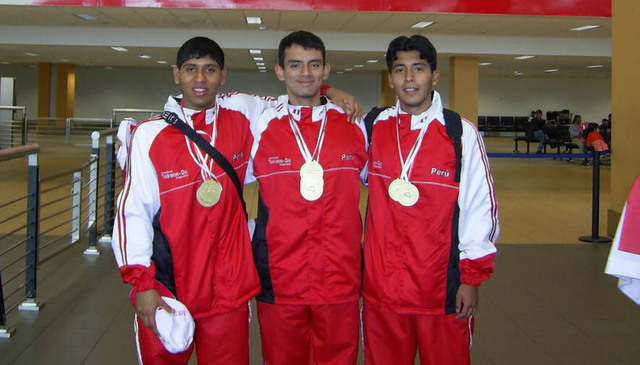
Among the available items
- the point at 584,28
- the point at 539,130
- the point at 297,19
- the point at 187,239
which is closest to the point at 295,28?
the point at 297,19

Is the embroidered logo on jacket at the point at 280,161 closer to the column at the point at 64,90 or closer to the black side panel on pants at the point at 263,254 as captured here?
the black side panel on pants at the point at 263,254

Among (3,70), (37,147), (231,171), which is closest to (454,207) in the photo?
(231,171)

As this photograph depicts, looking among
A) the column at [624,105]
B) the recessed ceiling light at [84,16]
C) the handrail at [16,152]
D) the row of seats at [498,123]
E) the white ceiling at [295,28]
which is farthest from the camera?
the row of seats at [498,123]

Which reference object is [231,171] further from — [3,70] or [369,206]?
[3,70]

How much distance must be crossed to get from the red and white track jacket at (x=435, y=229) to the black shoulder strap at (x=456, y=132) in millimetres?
23

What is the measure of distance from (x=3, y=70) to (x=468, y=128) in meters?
32.9

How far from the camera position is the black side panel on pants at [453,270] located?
90.2 inches

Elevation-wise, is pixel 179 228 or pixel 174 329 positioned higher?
pixel 179 228

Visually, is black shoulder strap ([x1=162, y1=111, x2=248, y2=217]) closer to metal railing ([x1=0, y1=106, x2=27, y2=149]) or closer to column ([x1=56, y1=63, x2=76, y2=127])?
metal railing ([x1=0, y1=106, x2=27, y2=149])

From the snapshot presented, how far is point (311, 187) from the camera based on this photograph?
228 cm

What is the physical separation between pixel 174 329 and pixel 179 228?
349mm

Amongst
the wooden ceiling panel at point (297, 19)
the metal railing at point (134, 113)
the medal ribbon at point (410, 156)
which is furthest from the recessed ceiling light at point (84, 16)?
the medal ribbon at point (410, 156)

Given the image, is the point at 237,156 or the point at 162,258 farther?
the point at 237,156

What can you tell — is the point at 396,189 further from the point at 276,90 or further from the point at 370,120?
the point at 276,90
